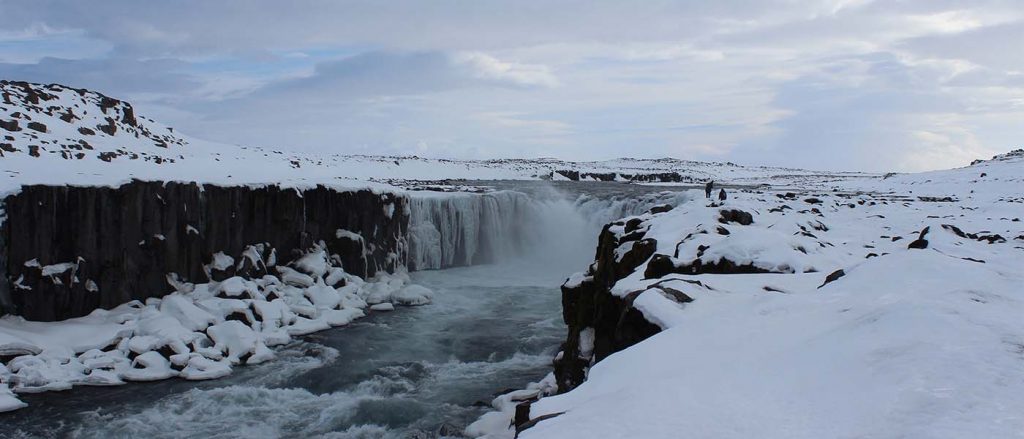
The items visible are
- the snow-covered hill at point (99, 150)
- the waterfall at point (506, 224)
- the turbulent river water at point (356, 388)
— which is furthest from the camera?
the waterfall at point (506, 224)

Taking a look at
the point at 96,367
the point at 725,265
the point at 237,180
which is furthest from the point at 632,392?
the point at 237,180

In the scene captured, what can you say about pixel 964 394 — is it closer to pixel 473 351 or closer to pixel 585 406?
pixel 585 406

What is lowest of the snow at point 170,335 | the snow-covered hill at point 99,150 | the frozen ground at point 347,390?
the frozen ground at point 347,390

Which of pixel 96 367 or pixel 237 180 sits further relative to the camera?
pixel 237 180

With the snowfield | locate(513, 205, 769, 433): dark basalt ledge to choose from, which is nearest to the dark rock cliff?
locate(513, 205, 769, 433): dark basalt ledge

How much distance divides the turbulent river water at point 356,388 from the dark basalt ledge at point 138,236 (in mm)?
4671

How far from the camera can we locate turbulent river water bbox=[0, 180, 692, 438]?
1370cm

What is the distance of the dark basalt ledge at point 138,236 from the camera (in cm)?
1845

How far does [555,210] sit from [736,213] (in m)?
23.4

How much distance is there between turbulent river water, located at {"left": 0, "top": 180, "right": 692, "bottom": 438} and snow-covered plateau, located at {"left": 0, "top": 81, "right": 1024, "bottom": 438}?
0.19 m

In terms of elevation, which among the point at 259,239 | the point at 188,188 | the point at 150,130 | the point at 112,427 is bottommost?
the point at 112,427

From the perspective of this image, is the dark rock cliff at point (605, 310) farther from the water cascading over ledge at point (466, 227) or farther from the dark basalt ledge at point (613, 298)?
the water cascading over ledge at point (466, 227)

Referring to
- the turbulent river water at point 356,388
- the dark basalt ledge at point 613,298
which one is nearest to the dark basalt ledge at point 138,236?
the turbulent river water at point 356,388

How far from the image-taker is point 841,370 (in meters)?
5.26
